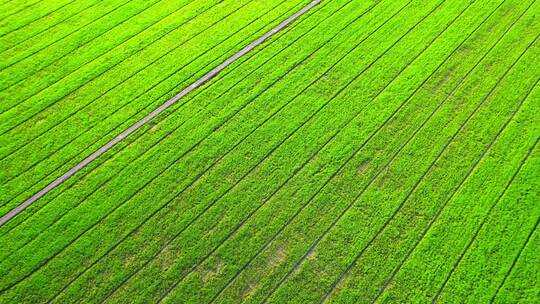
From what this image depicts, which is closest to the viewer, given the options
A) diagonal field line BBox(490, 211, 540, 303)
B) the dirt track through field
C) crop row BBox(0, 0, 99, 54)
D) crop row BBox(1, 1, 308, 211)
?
diagonal field line BBox(490, 211, 540, 303)

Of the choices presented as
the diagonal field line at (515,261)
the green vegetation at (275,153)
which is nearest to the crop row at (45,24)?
the green vegetation at (275,153)

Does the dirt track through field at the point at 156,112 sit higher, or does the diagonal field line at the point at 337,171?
the dirt track through field at the point at 156,112

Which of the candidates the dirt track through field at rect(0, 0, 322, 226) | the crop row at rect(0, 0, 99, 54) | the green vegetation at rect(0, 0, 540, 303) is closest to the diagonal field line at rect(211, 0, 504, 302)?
the green vegetation at rect(0, 0, 540, 303)

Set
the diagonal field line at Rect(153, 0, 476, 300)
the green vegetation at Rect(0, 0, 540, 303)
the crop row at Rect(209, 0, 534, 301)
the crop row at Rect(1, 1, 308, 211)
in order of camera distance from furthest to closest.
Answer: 1. the crop row at Rect(1, 1, 308, 211)
2. the diagonal field line at Rect(153, 0, 476, 300)
3. the green vegetation at Rect(0, 0, 540, 303)
4. the crop row at Rect(209, 0, 534, 301)

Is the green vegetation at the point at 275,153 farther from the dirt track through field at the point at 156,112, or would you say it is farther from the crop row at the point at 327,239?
the dirt track through field at the point at 156,112

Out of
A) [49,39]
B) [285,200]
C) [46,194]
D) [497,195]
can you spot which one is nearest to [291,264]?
[285,200]

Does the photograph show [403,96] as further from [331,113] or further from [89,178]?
[89,178]

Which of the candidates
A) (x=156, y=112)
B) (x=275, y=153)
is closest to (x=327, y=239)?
(x=275, y=153)

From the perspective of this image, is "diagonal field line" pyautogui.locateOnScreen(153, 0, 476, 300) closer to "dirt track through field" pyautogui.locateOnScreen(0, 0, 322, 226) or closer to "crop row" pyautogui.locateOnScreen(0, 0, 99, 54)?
"dirt track through field" pyautogui.locateOnScreen(0, 0, 322, 226)
